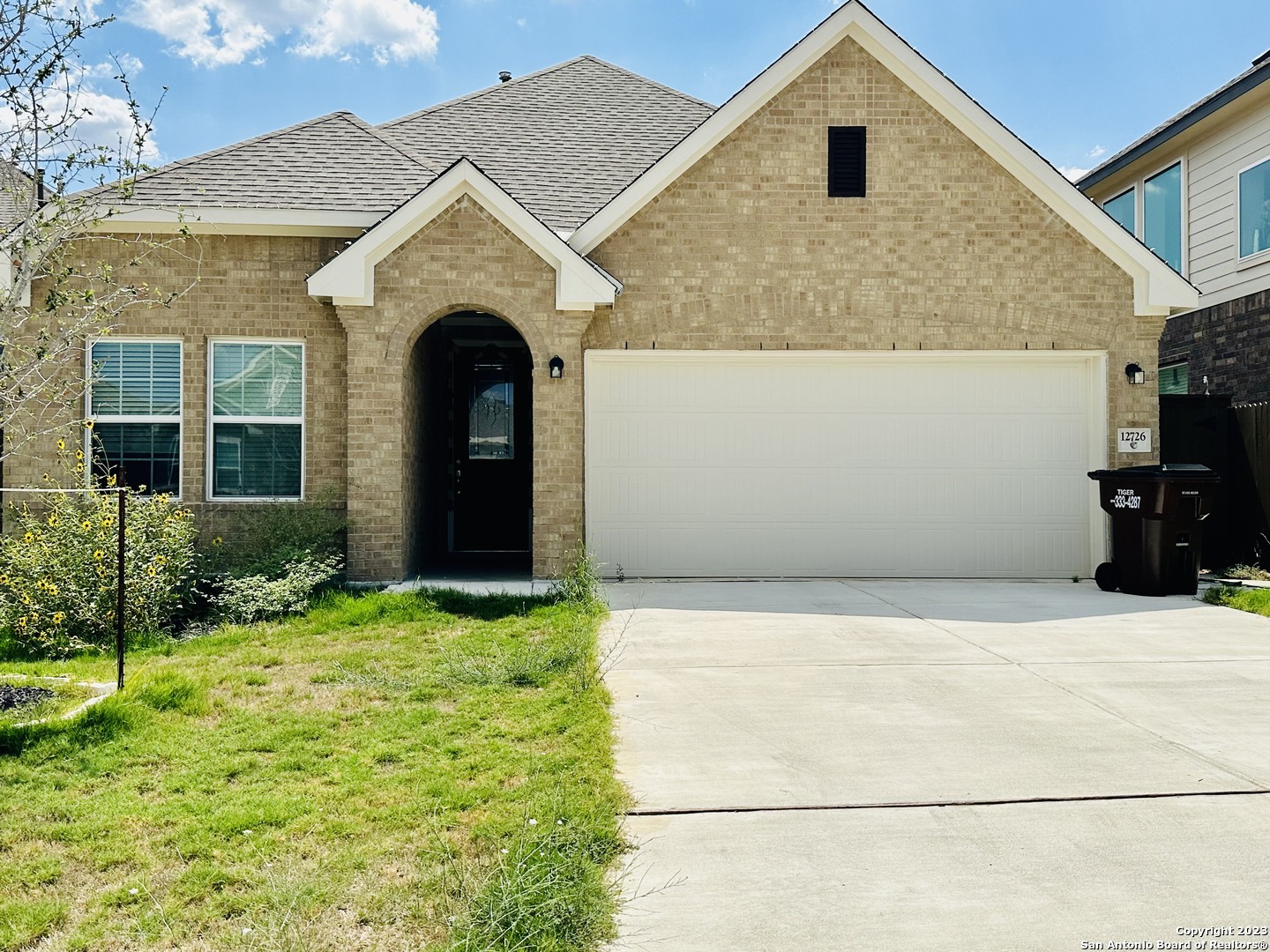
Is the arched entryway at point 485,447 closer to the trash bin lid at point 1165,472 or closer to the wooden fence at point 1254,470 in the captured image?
the trash bin lid at point 1165,472

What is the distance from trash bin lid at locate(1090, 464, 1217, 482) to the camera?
10.2m

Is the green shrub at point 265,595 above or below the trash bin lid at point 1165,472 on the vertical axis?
below

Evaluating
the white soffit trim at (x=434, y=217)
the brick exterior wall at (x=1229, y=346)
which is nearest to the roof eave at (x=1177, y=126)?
the brick exterior wall at (x=1229, y=346)

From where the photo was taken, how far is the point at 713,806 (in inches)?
167

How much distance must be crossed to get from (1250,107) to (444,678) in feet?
44.9

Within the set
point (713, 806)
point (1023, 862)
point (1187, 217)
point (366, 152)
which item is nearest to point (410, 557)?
point (366, 152)

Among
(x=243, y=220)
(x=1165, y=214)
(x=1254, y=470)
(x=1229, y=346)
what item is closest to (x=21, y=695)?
(x=243, y=220)

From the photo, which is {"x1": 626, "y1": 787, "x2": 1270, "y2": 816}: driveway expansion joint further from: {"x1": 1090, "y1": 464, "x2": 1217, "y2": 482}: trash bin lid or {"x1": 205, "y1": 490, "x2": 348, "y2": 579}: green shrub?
{"x1": 205, "y1": 490, "x2": 348, "y2": 579}: green shrub

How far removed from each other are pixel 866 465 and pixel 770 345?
1.82m

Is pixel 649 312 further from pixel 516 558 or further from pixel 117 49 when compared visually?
pixel 117 49

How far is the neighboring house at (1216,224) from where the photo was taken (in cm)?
1334

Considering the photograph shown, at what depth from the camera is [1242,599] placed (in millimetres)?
9656

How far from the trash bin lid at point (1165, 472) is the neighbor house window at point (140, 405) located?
33.9ft

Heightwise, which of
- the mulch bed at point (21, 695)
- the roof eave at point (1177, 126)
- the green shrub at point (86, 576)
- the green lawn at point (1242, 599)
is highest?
the roof eave at point (1177, 126)
